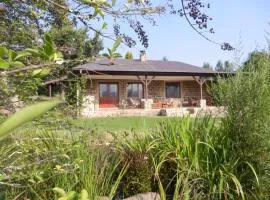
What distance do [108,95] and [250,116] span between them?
33395 mm

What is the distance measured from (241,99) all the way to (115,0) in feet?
12.6

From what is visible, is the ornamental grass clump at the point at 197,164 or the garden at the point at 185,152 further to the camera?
the ornamental grass clump at the point at 197,164

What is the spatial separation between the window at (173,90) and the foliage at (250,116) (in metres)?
34.8

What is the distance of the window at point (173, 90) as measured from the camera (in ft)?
133

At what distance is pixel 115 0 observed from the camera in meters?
1.74

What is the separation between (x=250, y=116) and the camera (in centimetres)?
517

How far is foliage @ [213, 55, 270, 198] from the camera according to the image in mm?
5059

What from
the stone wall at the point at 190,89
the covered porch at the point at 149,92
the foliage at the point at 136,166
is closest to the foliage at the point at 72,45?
the foliage at the point at 136,166

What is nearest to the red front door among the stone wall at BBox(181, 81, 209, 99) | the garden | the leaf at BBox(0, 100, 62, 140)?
the stone wall at BBox(181, 81, 209, 99)

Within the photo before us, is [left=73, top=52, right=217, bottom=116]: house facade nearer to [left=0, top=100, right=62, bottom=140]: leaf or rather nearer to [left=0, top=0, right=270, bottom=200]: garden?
[left=0, top=0, right=270, bottom=200]: garden

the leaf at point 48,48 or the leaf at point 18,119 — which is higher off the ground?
the leaf at point 48,48

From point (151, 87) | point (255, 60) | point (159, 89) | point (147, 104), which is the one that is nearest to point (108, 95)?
point (151, 87)

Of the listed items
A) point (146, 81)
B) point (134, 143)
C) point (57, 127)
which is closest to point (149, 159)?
point (134, 143)

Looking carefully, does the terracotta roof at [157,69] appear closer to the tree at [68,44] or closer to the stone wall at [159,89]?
the stone wall at [159,89]
